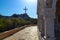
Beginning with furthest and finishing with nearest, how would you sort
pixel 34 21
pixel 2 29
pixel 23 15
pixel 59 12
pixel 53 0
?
pixel 23 15, pixel 34 21, pixel 2 29, pixel 59 12, pixel 53 0

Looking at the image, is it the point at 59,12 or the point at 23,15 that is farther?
the point at 23,15

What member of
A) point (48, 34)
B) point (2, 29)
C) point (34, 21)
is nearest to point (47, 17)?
point (48, 34)

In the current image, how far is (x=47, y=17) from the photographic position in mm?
7043

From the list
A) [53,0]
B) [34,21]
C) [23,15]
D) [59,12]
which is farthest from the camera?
[23,15]

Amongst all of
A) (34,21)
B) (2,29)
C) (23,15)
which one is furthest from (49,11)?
(23,15)

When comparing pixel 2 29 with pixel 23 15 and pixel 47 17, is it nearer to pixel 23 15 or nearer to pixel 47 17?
pixel 47 17

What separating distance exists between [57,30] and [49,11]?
7533mm

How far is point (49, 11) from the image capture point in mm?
7027

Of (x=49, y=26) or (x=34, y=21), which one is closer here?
(x=49, y=26)

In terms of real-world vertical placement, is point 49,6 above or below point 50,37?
above

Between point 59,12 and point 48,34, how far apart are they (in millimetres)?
7449

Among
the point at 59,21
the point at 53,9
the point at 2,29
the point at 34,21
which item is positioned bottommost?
the point at 34,21

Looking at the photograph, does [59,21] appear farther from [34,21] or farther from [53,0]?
[34,21]

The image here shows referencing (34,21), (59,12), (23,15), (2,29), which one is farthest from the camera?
(23,15)
